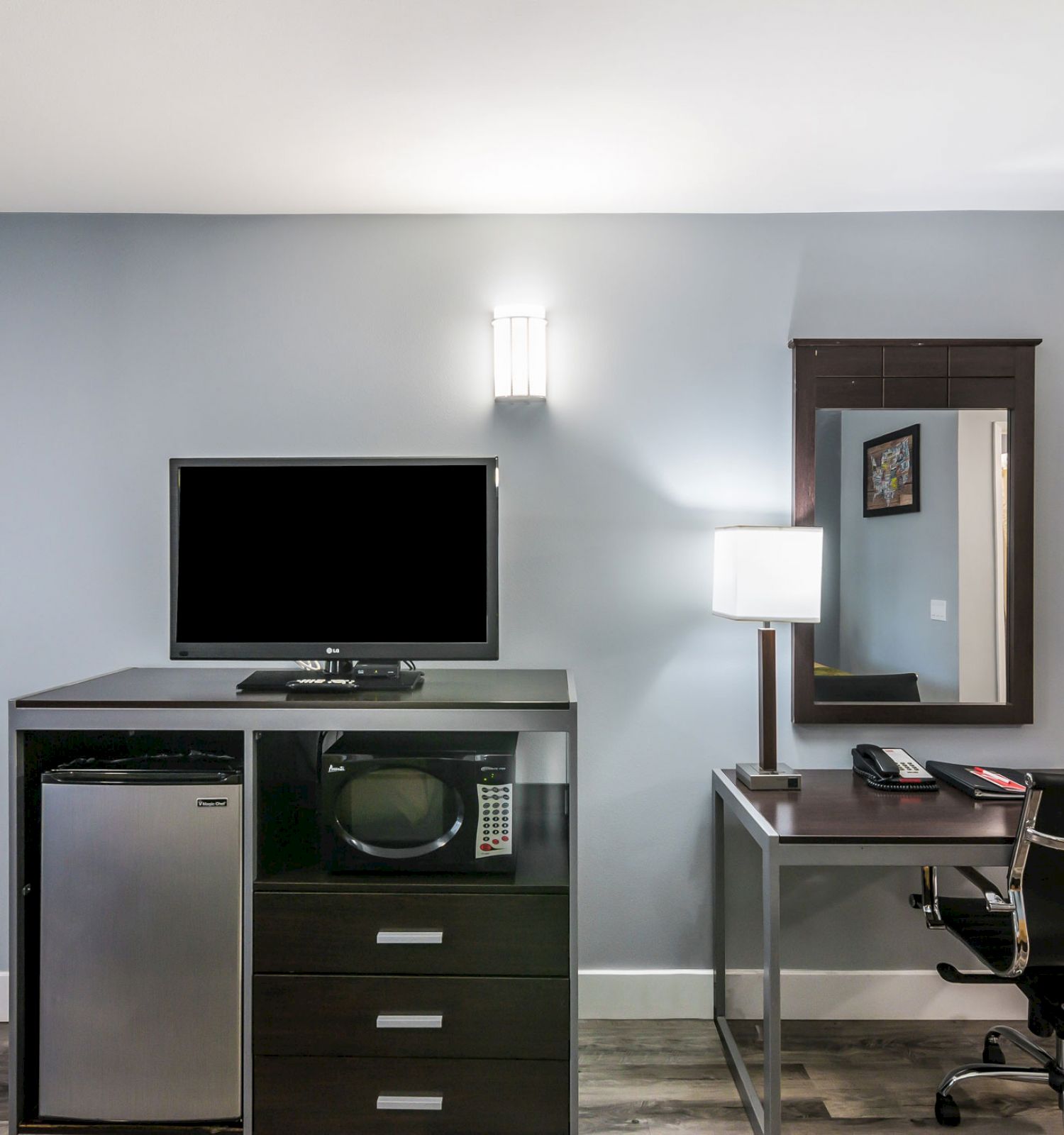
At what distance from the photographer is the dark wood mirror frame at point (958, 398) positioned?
8.27ft

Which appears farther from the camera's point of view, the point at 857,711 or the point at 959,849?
the point at 857,711

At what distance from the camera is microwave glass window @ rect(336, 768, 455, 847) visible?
205 cm

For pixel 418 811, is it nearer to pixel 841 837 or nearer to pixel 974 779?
pixel 841 837

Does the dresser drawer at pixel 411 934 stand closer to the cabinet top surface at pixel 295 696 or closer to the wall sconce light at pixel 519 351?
the cabinet top surface at pixel 295 696

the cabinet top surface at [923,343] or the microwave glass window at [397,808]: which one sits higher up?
the cabinet top surface at [923,343]

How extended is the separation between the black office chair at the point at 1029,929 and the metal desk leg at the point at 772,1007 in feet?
1.65

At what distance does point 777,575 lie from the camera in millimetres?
2250

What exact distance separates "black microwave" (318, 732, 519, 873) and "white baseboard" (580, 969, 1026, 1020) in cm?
85

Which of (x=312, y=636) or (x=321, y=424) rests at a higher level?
(x=321, y=424)

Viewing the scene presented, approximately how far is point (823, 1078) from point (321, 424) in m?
2.37

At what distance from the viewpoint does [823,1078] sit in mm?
2314

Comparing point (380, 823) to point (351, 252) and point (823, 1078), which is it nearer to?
point (823, 1078)

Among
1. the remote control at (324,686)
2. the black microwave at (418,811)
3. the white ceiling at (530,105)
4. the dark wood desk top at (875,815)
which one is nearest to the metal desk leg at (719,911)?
the dark wood desk top at (875,815)

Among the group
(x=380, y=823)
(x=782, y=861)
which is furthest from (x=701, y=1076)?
(x=380, y=823)
